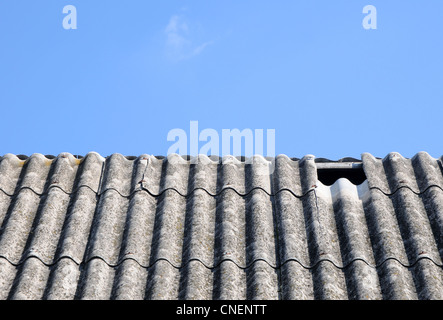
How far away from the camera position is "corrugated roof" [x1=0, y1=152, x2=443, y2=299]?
373cm

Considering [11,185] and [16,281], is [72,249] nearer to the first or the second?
[16,281]

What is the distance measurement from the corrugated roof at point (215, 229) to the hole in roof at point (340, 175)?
15 cm

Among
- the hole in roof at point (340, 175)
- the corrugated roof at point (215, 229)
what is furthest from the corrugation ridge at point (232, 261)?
the hole in roof at point (340, 175)

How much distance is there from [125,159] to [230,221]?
1238mm

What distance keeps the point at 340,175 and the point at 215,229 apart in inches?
55.3

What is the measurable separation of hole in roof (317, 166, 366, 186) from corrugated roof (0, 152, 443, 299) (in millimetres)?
154

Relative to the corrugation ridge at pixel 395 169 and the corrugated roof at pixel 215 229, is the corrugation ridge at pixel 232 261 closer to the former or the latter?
the corrugated roof at pixel 215 229

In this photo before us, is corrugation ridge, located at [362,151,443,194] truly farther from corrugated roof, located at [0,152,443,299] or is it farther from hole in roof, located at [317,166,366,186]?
hole in roof, located at [317,166,366,186]

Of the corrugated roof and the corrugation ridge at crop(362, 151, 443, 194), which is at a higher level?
the corrugation ridge at crop(362, 151, 443, 194)

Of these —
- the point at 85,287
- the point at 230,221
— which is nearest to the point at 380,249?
the point at 230,221

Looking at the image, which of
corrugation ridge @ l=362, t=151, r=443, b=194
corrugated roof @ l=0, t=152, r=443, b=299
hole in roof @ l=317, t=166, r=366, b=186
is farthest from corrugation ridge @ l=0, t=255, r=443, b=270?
hole in roof @ l=317, t=166, r=366, b=186

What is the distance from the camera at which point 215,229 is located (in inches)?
168

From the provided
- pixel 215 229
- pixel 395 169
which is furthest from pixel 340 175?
pixel 215 229

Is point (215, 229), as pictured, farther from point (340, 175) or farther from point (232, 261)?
point (340, 175)
